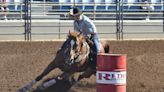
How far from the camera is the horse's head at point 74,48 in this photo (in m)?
11.2

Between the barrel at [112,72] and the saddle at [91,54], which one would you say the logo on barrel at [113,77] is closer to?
the barrel at [112,72]

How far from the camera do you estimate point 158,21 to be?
958 inches

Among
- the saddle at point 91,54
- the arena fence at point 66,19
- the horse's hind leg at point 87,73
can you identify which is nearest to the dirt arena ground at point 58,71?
the horse's hind leg at point 87,73

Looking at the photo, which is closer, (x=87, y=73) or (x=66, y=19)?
(x=87, y=73)

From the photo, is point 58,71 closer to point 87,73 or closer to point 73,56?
point 87,73

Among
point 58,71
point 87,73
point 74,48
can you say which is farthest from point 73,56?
point 58,71

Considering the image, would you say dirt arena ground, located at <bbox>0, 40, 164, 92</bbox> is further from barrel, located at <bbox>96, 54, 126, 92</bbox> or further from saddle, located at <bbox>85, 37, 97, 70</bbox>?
barrel, located at <bbox>96, 54, 126, 92</bbox>

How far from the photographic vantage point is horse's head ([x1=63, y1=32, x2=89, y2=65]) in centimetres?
1121

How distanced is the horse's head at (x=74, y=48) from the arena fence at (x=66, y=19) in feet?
31.8

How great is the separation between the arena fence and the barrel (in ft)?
43.9

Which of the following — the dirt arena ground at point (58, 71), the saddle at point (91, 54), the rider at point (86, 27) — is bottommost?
the dirt arena ground at point (58, 71)

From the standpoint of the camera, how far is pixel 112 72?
798 cm

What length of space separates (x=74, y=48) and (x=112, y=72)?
3404 mm

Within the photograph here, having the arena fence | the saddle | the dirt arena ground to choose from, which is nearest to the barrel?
the saddle
